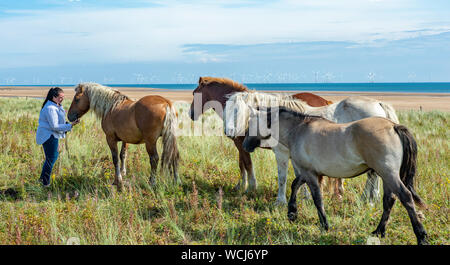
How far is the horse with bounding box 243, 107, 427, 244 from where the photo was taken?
3963 mm

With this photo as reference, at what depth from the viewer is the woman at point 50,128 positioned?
21.8ft

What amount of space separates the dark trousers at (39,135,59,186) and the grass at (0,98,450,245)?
20 centimetres

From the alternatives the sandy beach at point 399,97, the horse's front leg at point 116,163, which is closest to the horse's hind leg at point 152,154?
the horse's front leg at point 116,163

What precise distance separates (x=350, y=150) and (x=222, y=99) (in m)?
3.42

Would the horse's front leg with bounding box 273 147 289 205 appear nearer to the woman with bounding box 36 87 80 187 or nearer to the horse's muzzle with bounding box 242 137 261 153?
the horse's muzzle with bounding box 242 137 261 153

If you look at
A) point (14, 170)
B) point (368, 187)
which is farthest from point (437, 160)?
point (14, 170)

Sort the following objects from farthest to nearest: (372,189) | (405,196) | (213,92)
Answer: (213,92), (372,189), (405,196)

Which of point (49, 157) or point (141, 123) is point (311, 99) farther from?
point (49, 157)

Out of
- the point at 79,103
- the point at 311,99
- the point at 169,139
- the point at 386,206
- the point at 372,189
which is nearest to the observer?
the point at 386,206

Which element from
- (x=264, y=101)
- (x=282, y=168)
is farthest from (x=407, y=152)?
(x=264, y=101)

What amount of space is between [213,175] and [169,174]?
1.03 meters

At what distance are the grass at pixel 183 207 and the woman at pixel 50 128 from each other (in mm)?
384

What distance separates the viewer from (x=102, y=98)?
751cm

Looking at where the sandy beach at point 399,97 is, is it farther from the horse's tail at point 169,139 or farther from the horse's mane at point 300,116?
the horse's mane at point 300,116
